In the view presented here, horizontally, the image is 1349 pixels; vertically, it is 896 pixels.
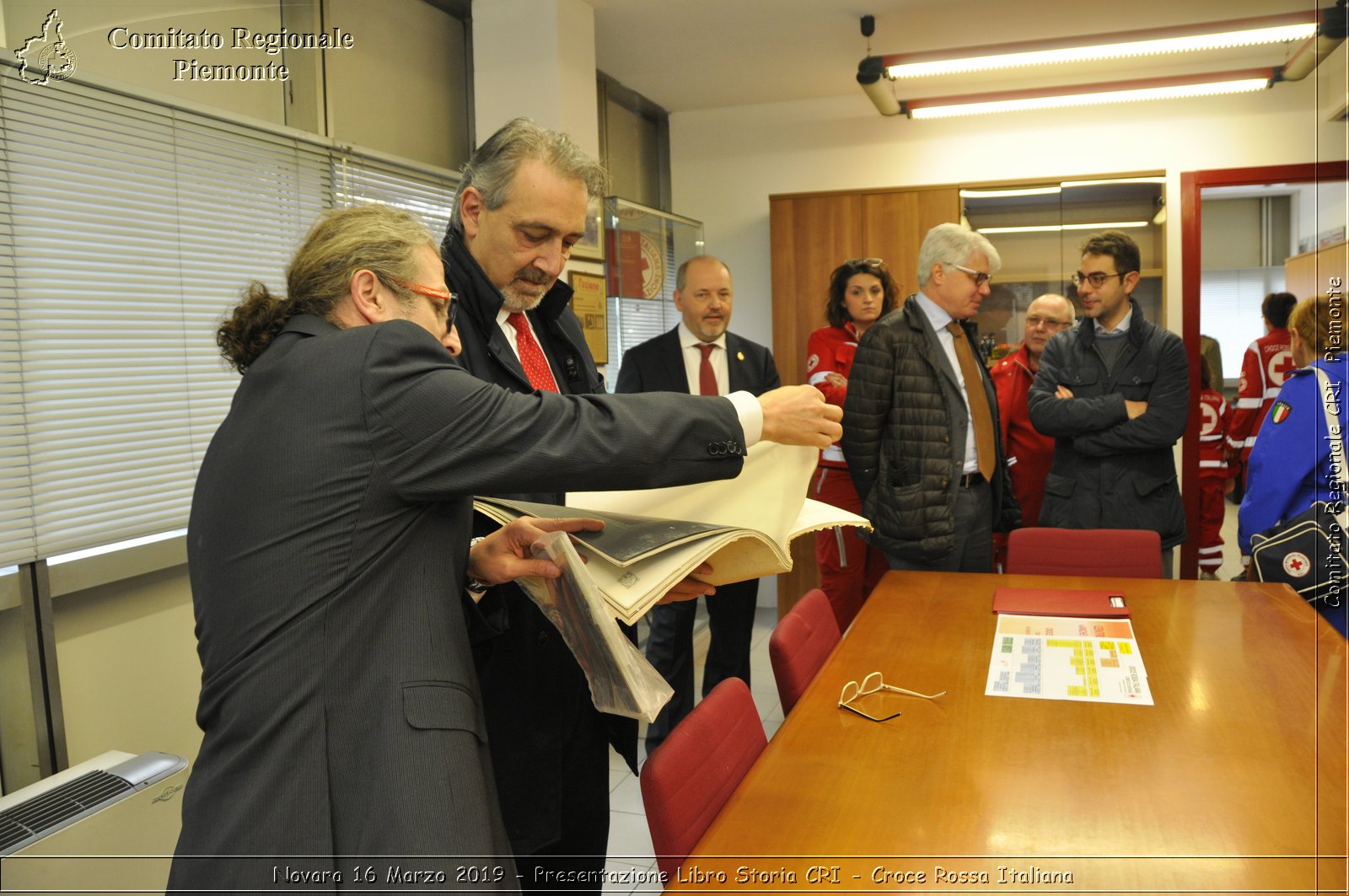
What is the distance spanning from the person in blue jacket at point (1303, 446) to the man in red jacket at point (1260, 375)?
2.47 metres

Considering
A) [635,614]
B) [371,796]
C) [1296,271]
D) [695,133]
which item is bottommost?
[371,796]

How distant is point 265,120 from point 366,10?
0.84 m

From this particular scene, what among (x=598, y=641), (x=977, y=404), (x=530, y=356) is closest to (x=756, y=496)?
(x=598, y=641)

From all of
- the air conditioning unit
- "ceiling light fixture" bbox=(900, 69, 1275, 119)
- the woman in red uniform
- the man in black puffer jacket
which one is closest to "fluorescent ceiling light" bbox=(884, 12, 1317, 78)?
"ceiling light fixture" bbox=(900, 69, 1275, 119)

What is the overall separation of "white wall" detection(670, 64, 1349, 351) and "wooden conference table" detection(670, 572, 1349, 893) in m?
4.13

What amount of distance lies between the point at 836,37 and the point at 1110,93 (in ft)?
5.02

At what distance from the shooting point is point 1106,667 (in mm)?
2061

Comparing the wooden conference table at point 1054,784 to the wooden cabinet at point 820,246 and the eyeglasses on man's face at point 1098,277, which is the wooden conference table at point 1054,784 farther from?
the wooden cabinet at point 820,246

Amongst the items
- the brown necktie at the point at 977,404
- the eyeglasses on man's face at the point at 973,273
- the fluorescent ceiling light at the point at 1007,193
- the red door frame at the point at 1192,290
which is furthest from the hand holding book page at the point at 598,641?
the red door frame at the point at 1192,290

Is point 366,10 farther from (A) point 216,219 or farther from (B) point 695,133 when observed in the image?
(B) point 695,133

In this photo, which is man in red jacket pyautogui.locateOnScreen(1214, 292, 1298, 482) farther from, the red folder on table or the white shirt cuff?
the white shirt cuff

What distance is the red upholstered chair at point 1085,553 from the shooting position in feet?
10.4

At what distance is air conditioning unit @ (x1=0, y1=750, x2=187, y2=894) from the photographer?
78.0 inches

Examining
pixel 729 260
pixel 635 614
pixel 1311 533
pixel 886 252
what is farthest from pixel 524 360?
pixel 729 260
